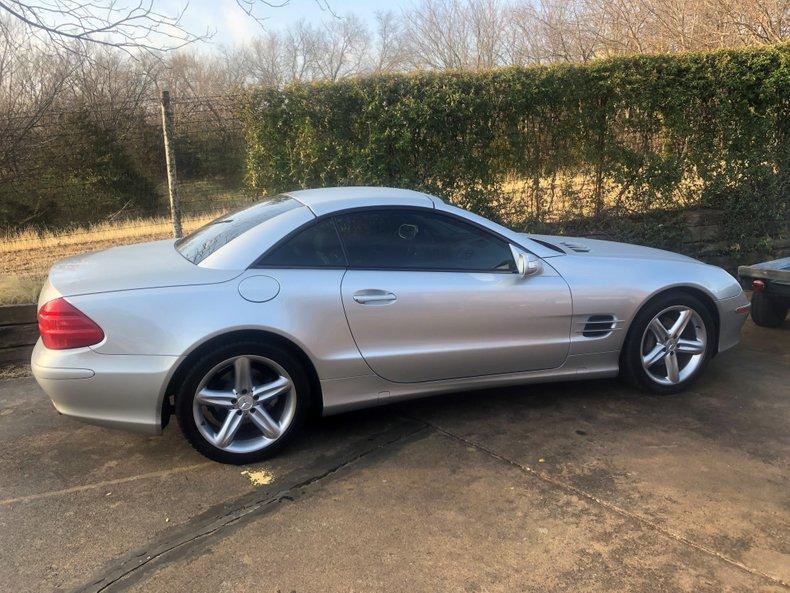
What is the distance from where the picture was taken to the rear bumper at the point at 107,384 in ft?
10.2

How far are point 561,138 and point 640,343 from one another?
12.2ft

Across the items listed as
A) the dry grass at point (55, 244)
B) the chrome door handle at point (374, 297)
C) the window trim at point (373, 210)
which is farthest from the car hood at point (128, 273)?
the dry grass at point (55, 244)

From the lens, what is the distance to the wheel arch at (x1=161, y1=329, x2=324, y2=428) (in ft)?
10.5

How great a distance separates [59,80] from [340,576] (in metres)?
10.2

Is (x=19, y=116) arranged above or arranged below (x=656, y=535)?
above

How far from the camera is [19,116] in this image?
27.1ft

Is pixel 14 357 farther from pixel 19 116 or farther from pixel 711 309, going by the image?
pixel 711 309

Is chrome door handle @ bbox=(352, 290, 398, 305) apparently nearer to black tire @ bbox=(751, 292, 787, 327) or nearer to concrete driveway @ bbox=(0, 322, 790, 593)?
concrete driveway @ bbox=(0, 322, 790, 593)

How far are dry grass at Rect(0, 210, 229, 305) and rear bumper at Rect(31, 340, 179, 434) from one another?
9.27ft

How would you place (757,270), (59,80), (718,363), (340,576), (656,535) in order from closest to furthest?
(340,576) < (656,535) < (718,363) < (757,270) < (59,80)

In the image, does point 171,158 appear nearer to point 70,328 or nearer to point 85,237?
point 85,237

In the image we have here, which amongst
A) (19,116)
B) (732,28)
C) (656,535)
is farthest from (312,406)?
(732,28)

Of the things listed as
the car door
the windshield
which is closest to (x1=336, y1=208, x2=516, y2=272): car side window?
the car door

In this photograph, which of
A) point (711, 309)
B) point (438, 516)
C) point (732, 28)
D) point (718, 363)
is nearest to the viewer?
point (438, 516)
